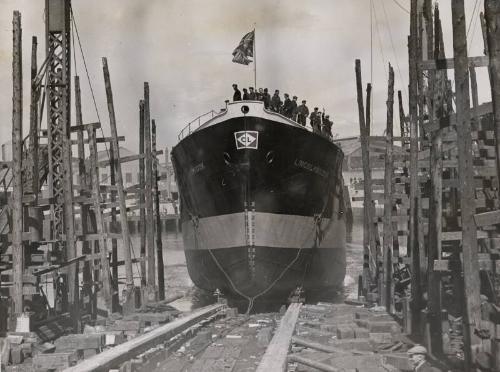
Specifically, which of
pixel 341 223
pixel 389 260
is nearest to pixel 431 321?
pixel 389 260

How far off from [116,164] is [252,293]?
470 cm

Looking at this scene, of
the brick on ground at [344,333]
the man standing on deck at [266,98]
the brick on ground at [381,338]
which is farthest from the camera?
the man standing on deck at [266,98]

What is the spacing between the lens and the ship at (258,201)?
44.1ft

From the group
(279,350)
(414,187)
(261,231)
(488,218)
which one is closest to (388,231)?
(261,231)

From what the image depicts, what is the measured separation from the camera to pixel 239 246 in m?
13.5

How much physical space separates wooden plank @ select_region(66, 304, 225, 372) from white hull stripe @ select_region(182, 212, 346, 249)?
3.44 meters

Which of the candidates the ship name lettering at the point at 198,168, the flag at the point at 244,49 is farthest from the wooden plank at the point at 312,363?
the flag at the point at 244,49

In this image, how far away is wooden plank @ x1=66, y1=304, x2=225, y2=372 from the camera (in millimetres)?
6032

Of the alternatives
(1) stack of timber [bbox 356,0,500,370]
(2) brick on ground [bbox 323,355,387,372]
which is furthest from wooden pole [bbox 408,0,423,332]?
(2) brick on ground [bbox 323,355,387,372]

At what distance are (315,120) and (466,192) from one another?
10.00m

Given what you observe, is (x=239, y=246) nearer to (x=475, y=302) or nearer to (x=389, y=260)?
(x=389, y=260)

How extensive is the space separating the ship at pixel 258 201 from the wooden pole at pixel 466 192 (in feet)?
23.5

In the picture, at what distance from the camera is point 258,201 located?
13523 mm

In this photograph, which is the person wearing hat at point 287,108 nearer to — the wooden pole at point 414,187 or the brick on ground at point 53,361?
the wooden pole at point 414,187
